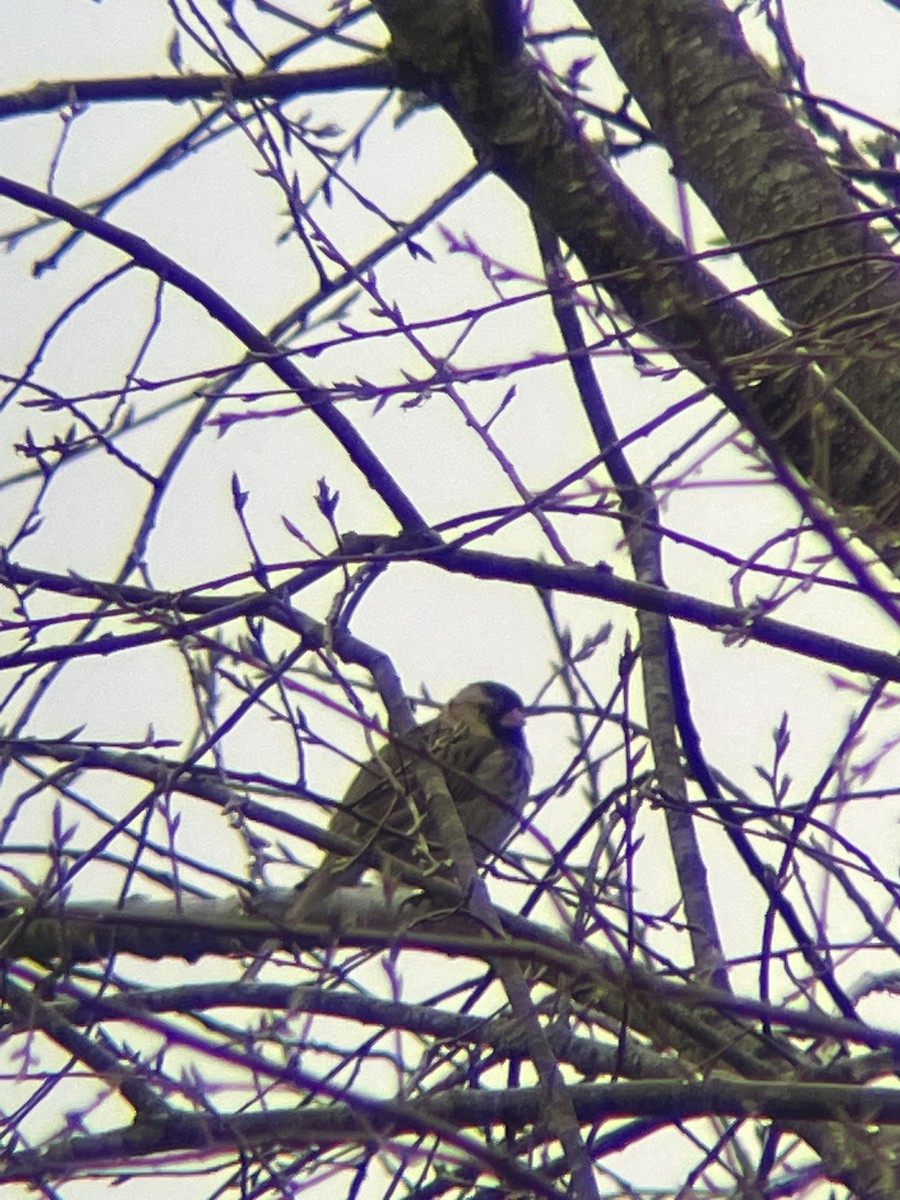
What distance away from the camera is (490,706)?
6672 millimetres

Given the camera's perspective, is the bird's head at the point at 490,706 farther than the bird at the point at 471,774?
Yes

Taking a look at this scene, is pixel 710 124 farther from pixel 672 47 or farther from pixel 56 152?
pixel 56 152

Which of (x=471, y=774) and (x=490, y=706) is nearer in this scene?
(x=471, y=774)

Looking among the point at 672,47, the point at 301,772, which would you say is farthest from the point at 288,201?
the point at 301,772

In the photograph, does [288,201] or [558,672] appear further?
[558,672]

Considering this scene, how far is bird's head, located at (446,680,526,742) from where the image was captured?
251 inches

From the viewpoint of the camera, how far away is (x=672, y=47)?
10.7 feet

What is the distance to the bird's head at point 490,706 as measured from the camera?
639cm

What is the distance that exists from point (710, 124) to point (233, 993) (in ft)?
5.79

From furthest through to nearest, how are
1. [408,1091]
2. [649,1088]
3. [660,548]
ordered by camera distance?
[660,548], [408,1091], [649,1088]

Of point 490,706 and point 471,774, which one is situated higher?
point 490,706

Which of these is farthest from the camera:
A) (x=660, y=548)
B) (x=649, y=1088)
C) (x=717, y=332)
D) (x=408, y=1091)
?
(x=660, y=548)

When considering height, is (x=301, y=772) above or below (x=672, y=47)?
below

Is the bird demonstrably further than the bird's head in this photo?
No
